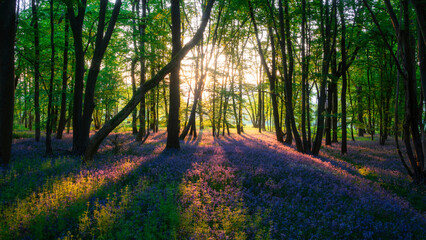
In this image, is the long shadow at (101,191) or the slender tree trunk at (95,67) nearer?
the long shadow at (101,191)

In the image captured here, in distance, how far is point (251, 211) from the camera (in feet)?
13.6

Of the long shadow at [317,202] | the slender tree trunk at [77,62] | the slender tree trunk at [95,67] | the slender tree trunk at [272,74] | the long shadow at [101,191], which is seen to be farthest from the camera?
the slender tree trunk at [272,74]

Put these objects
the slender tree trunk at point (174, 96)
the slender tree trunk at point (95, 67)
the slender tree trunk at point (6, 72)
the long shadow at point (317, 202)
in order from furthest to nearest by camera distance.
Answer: the slender tree trunk at point (174, 96), the slender tree trunk at point (95, 67), the slender tree trunk at point (6, 72), the long shadow at point (317, 202)

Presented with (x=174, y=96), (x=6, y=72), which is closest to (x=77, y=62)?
(x=6, y=72)

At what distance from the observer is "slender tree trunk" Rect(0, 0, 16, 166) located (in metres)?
6.89

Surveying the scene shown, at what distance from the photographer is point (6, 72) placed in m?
7.03

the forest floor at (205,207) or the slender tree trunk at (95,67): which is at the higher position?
the slender tree trunk at (95,67)

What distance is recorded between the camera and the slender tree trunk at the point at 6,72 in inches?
271

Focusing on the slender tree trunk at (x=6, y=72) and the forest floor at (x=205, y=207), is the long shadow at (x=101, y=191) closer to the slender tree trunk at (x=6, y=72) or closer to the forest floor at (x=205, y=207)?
A: the forest floor at (x=205, y=207)

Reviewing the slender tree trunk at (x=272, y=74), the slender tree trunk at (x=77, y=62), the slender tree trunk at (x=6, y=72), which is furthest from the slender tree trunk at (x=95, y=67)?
the slender tree trunk at (x=272, y=74)

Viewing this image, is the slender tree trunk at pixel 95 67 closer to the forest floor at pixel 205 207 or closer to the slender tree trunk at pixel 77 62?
the slender tree trunk at pixel 77 62

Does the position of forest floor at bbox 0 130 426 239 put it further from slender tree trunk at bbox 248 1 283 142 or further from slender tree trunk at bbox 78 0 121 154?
slender tree trunk at bbox 248 1 283 142

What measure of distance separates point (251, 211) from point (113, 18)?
31.1 feet

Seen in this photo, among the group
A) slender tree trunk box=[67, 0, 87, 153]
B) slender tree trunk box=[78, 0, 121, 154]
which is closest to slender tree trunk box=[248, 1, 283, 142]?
slender tree trunk box=[78, 0, 121, 154]
